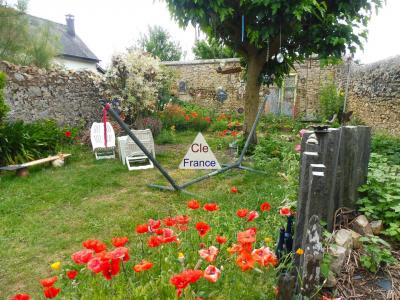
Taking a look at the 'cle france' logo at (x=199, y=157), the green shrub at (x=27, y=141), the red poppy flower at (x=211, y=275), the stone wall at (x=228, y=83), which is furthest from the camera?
the stone wall at (x=228, y=83)

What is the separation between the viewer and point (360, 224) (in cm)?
233

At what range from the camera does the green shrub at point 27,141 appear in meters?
5.70

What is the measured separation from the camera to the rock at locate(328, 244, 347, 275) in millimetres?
1894

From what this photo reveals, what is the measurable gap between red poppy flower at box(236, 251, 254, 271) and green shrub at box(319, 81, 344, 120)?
34.8ft

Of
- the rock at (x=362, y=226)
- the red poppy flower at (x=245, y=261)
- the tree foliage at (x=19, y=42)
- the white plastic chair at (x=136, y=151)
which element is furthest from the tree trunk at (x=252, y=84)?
the tree foliage at (x=19, y=42)

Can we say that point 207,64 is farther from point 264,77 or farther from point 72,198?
point 72,198

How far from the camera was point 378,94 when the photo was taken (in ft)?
28.2

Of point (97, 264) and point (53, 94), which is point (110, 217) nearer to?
point (97, 264)

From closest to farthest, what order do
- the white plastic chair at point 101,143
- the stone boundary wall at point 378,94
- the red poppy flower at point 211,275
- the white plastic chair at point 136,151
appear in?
the red poppy flower at point 211,275, the white plastic chair at point 136,151, the white plastic chair at point 101,143, the stone boundary wall at point 378,94

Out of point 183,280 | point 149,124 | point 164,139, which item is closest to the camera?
point 183,280

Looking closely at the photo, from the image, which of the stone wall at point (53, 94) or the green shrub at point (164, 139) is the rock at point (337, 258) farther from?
the stone wall at point (53, 94)

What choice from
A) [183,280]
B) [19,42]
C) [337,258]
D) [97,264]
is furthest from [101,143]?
[183,280]

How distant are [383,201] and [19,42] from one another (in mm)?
10894

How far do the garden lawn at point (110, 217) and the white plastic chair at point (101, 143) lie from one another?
0.34 m
